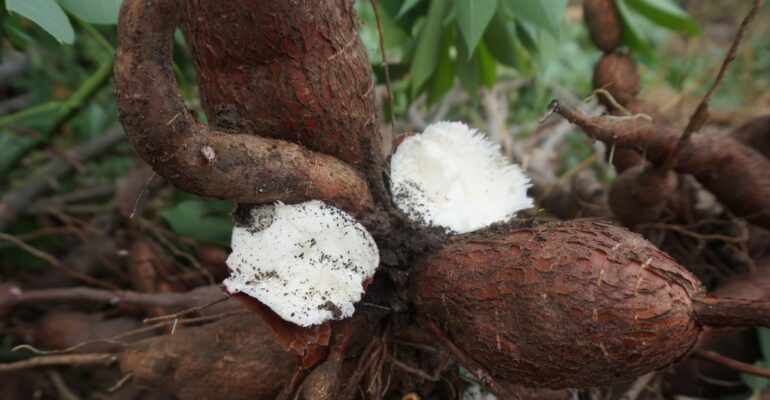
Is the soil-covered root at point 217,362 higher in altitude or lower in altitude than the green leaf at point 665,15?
lower

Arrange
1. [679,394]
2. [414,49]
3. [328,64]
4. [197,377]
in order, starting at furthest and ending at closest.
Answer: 1. [414,49]
2. [679,394]
3. [197,377]
4. [328,64]

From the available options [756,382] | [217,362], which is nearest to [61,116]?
[217,362]

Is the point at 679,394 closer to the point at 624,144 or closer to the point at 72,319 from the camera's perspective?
the point at 624,144

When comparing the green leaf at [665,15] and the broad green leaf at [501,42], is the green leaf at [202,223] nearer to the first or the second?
the broad green leaf at [501,42]

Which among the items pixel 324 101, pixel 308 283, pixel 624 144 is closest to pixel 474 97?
pixel 624 144

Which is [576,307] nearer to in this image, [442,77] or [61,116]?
[442,77]

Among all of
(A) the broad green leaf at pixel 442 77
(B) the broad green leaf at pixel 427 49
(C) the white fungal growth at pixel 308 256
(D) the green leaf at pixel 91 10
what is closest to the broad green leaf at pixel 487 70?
(A) the broad green leaf at pixel 442 77
